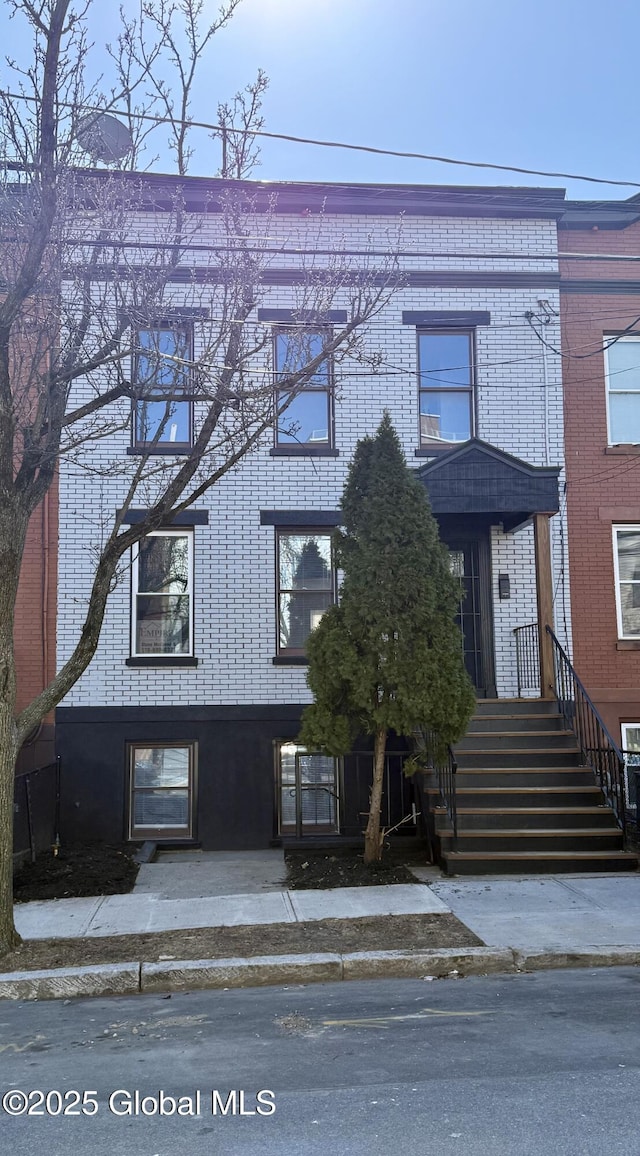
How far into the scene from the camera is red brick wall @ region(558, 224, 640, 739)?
1285 centimetres

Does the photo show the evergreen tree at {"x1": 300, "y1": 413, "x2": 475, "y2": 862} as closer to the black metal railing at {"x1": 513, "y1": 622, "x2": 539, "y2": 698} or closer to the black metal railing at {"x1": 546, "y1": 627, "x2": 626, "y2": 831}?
Result: the black metal railing at {"x1": 546, "y1": 627, "x2": 626, "y2": 831}

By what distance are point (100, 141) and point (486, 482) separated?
5.84 meters

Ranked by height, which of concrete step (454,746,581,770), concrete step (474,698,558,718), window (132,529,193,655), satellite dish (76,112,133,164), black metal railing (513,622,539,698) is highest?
satellite dish (76,112,133,164)

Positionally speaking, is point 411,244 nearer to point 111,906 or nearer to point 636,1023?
point 111,906

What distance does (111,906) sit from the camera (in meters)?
8.82

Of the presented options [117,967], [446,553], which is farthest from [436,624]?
[117,967]

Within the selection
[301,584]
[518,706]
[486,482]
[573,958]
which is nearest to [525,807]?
[518,706]

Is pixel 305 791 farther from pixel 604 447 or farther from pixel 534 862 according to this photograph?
pixel 604 447

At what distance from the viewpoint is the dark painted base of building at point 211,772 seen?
1193 centimetres

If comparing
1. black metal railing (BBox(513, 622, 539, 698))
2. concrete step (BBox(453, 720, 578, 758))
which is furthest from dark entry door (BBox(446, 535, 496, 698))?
concrete step (BBox(453, 720, 578, 758))

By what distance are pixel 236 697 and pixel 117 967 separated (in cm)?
559

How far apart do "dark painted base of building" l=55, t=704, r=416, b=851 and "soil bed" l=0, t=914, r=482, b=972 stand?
405 centimetres

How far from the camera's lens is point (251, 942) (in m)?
7.47

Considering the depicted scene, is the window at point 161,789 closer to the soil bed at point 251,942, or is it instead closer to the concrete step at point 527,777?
the concrete step at point 527,777
